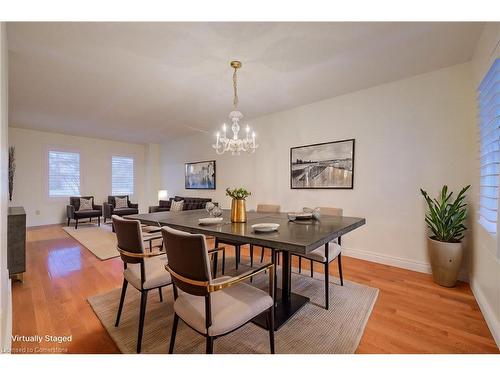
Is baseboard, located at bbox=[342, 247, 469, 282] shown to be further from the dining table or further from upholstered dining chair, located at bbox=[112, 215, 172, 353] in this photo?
upholstered dining chair, located at bbox=[112, 215, 172, 353]

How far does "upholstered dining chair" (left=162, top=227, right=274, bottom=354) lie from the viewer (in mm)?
1120

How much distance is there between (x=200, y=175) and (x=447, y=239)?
16.4ft

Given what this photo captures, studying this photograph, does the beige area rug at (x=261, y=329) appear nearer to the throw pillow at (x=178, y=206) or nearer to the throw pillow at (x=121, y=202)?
the throw pillow at (x=178, y=206)

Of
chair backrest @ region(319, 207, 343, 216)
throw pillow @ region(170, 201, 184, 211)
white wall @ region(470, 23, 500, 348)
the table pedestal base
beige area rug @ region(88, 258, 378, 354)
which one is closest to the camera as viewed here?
beige area rug @ region(88, 258, 378, 354)

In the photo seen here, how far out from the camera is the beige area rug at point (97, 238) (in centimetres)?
363

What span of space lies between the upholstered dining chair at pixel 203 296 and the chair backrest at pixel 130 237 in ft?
1.22

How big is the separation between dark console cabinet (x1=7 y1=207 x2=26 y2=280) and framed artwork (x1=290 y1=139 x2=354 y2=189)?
3.67m

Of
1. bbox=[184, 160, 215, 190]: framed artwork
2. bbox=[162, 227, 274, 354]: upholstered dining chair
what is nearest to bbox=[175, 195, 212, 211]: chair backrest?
bbox=[184, 160, 215, 190]: framed artwork

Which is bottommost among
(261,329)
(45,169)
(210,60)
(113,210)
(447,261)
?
(261,329)

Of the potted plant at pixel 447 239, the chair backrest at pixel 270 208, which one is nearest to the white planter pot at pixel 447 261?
the potted plant at pixel 447 239

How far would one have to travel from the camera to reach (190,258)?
1152 mm

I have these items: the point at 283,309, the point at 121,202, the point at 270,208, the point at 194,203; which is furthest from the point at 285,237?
the point at 121,202

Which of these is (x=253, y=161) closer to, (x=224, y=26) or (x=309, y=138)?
(x=309, y=138)

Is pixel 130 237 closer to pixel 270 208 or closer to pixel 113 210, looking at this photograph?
pixel 270 208
